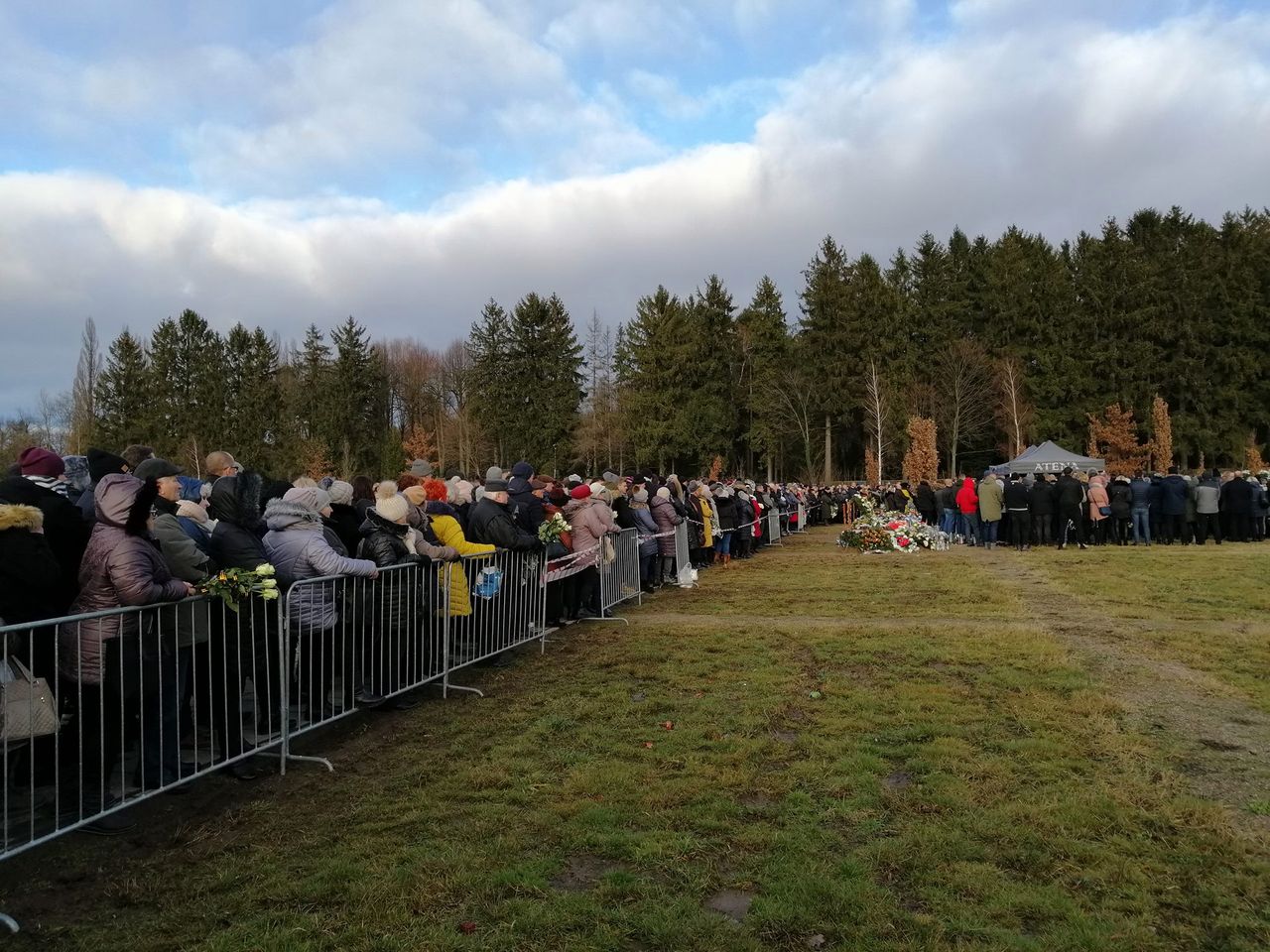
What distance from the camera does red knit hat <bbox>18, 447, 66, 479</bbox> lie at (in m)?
5.45

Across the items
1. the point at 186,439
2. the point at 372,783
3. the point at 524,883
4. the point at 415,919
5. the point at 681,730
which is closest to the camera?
the point at 415,919

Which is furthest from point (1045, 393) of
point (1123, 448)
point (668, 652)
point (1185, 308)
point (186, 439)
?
point (186, 439)

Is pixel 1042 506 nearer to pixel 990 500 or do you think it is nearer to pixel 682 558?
pixel 990 500

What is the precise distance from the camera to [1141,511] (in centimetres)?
2120

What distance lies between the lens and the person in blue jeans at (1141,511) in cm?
2120

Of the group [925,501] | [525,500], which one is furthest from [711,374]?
[525,500]

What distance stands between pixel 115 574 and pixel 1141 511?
22792mm

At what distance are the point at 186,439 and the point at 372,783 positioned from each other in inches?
2697

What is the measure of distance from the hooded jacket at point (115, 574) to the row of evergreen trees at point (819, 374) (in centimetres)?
5127

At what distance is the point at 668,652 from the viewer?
922 cm

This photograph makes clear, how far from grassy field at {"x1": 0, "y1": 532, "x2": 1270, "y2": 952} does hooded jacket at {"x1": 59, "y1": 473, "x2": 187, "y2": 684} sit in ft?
3.46

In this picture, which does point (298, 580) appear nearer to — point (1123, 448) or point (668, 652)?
point (668, 652)

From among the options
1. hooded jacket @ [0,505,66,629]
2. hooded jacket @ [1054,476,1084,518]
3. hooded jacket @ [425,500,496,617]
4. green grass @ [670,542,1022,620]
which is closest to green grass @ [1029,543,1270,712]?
hooded jacket @ [1054,476,1084,518]

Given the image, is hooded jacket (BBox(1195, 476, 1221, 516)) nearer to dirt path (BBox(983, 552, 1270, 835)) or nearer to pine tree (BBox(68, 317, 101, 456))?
dirt path (BBox(983, 552, 1270, 835))
